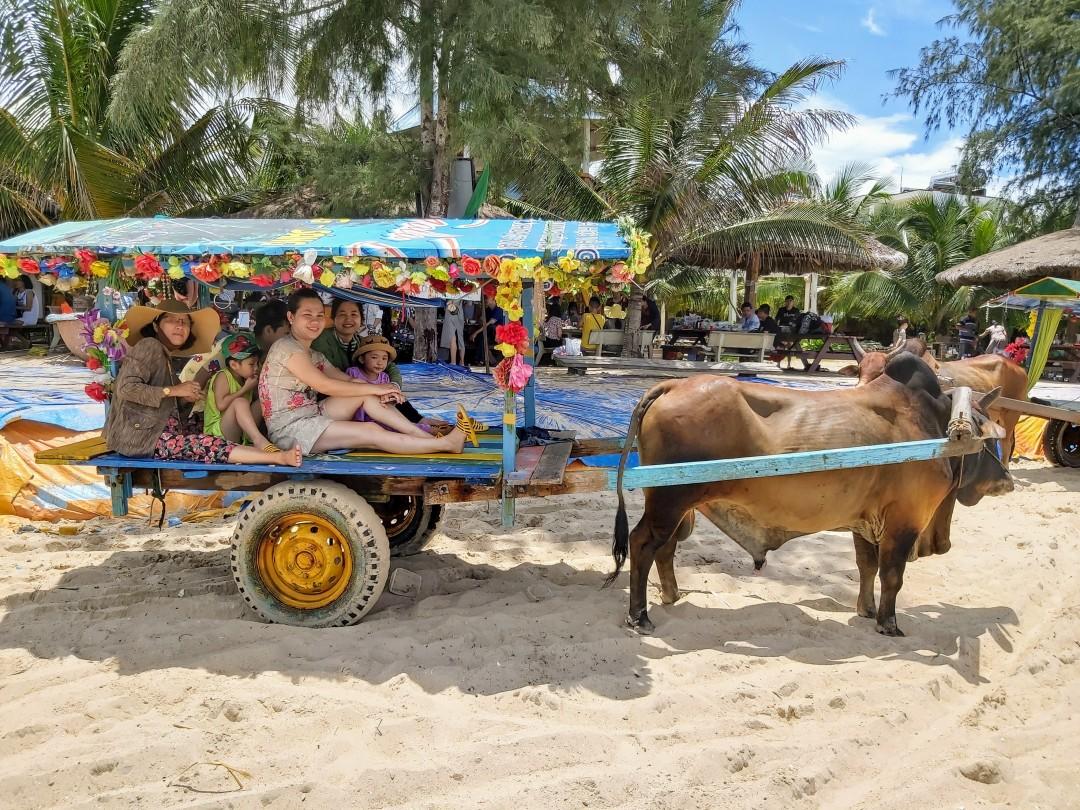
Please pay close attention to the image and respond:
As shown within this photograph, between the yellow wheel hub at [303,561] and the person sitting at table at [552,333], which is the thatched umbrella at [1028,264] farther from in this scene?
the yellow wheel hub at [303,561]

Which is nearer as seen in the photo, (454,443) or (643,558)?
(643,558)

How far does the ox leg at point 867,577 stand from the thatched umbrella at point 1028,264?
12.2m

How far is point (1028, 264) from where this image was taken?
48.2 ft

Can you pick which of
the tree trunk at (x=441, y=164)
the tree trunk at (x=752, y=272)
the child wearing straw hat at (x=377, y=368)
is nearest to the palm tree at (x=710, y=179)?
the tree trunk at (x=752, y=272)

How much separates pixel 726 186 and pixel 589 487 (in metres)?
11.2

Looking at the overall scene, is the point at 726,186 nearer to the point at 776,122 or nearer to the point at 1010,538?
the point at 776,122

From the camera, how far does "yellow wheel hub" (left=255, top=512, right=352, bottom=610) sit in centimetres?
413

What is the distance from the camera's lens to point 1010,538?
6.04m

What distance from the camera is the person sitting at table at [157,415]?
4254 millimetres

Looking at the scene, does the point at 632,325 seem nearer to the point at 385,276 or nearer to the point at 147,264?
the point at 385,276

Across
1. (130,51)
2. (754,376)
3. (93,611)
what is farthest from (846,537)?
(130,51)

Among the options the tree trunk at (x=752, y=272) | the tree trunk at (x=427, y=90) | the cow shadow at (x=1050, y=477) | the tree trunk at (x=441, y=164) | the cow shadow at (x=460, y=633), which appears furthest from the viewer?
the tree trunk at (x=752, y=272)

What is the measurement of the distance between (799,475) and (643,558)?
2.98 ft

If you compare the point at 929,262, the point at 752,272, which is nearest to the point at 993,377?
the point at 752,272
